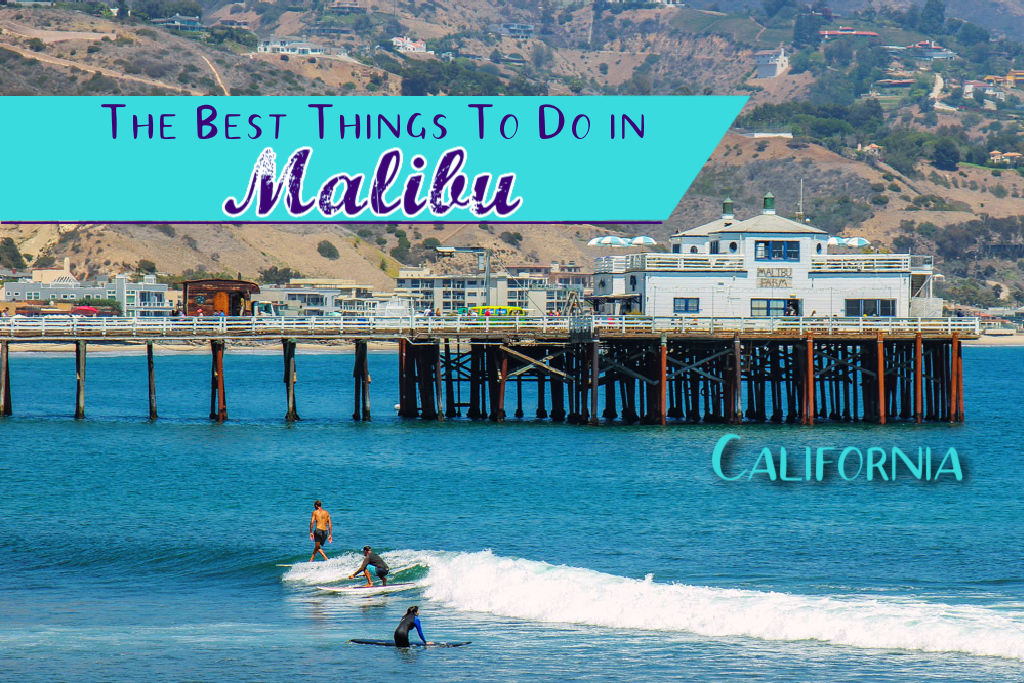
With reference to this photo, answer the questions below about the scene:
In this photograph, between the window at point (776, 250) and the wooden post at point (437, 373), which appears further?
the window at point (776, 250)

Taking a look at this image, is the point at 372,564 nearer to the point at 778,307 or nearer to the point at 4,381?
the point at 778,307

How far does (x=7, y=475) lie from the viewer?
47.3 meters

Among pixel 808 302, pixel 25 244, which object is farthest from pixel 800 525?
pixel 25 244

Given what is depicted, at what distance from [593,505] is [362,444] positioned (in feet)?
53.1

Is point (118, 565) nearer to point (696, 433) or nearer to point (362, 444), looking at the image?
point (362, 444)

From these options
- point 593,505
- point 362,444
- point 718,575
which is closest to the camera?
point 718,575

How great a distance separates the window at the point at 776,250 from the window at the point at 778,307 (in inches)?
69.8

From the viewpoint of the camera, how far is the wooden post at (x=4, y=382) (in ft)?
197

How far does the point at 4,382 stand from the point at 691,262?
98.9 ft

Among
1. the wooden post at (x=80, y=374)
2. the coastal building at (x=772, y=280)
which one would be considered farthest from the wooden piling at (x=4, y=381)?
the coastal building at (x=772, y=280)

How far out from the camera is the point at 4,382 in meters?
62.5

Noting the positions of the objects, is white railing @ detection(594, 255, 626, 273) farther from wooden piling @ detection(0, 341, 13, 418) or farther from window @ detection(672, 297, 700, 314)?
wooden piling @ detection(0, 341, 13, 418)

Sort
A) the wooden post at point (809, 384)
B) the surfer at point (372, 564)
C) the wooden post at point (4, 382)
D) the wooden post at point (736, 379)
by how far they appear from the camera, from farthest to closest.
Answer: the wooden post at point (4, 382)
the wooden post at point (809, 384)
the wooden post at point (736, 379)
the surfer at point (372, 564)

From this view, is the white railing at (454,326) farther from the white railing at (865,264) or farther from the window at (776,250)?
the window at (776,250)
